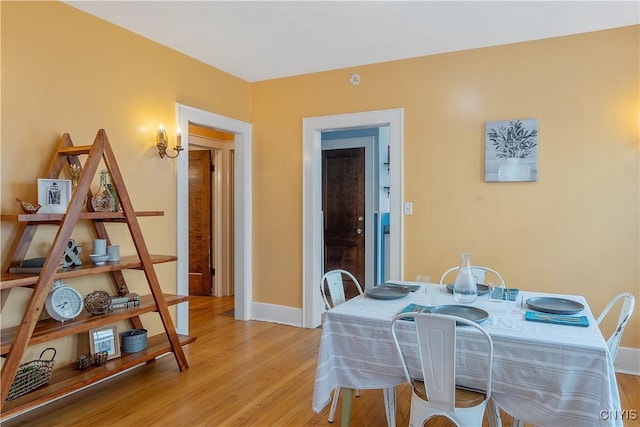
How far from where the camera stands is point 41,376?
2.36 meters

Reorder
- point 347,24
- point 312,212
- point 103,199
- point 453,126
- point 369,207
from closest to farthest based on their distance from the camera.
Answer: point 103,199, point 347,24, point 453,126, point 312,212, point 369,207

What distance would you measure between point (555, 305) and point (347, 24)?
7.43ft

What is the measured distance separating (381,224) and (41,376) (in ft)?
12.8

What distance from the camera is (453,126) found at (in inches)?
141

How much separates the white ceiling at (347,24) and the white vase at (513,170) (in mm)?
936

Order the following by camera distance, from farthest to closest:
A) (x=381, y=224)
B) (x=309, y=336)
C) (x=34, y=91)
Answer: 1. (x=381, y=224)
2. (x=309, y=336)
3. (x=34, y=91)

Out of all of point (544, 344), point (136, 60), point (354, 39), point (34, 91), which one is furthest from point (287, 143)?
point (544, 344)

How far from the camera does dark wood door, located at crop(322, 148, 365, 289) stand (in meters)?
5.27

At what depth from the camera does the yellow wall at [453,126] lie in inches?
104

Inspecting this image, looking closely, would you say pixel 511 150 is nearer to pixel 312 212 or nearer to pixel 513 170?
pixel 513 170

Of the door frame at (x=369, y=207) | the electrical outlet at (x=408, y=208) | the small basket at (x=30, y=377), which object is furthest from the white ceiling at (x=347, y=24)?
the small basket at (x=30, y=377)

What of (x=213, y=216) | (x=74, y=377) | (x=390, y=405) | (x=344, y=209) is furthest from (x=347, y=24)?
(x=213, y=216)

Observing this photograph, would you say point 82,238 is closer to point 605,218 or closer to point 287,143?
point 287,143

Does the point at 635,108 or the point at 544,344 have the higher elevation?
the point at 635,108
